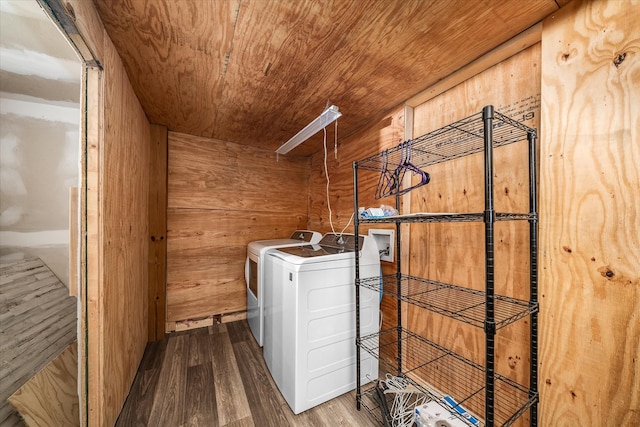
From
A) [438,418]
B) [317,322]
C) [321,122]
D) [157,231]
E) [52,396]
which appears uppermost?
[321,122]

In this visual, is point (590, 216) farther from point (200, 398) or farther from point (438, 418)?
point (200, 398)

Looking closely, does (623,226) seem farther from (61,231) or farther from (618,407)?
(61,231)

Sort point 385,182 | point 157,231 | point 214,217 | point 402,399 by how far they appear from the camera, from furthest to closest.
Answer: point 214,217 < point 157,231 < point 385,182 < point 402,399

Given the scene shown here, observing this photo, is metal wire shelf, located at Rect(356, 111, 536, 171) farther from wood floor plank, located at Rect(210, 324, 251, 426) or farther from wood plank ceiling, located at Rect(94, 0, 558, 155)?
wood floor plank, located at Rect(210, 324, 251, 426)

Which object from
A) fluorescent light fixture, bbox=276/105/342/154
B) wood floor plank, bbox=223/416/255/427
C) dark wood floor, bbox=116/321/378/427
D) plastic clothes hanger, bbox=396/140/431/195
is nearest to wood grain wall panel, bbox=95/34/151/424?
dark wood floor, bbox=116/321/378/427

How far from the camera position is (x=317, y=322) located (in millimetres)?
1351

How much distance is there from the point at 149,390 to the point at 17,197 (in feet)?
4.87

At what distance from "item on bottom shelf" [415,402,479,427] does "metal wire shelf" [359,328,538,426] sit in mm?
66

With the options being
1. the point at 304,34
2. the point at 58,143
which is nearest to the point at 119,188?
the point at 58,143

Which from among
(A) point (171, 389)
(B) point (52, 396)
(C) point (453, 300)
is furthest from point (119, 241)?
(C) point (453, 300)

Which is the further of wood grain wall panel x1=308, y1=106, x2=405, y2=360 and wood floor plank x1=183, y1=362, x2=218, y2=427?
wood grain wall panel x1=308, y1=106, x2=405, y2=360

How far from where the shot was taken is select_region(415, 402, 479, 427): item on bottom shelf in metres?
1.06

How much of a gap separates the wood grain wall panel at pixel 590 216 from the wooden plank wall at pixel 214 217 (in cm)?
231

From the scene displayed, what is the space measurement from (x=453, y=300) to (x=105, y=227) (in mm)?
1860
